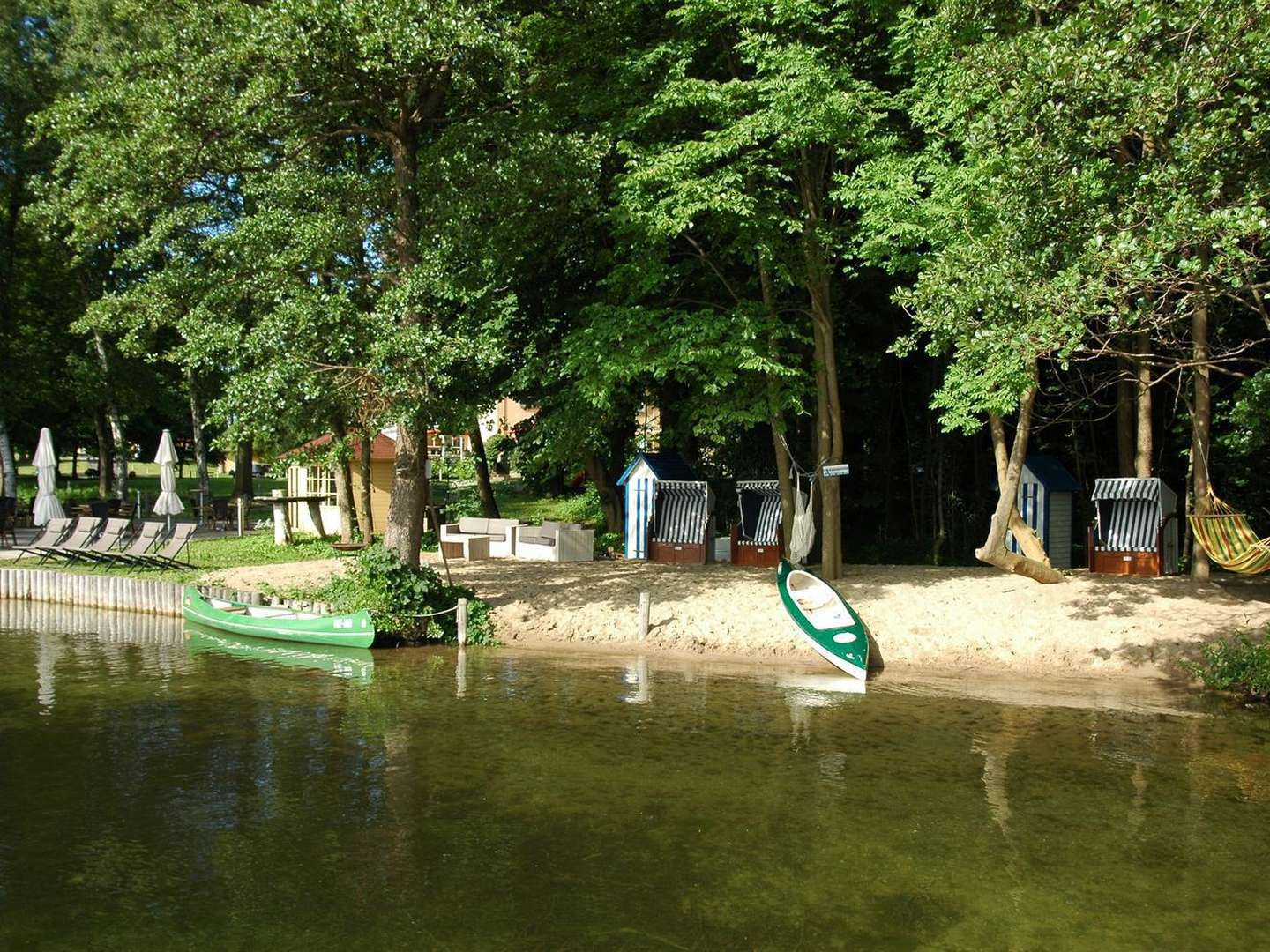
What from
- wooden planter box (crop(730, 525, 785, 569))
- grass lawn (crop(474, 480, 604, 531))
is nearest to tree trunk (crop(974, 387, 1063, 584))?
wooden planter box (crop(730, 525, 785, 569))

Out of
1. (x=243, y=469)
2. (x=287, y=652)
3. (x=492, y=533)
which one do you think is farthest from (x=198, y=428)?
(x=287, y=652)

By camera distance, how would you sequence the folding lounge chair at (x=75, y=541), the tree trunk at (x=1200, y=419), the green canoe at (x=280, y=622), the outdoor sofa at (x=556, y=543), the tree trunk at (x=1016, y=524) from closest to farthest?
the tree trunk at (x=1200, y=419) < the green canoe at (x=280, y=622) < the tree trunk at (x=1016, y=524) < the outdoor sofa at (x=556, y=543) < the folding lounge chair at (x=75, y=541)

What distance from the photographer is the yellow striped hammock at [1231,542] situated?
46.7 feet

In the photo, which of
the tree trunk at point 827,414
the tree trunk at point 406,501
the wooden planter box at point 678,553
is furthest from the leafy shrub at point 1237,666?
the tree trunk at point 406,501

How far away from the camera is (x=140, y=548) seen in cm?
2292

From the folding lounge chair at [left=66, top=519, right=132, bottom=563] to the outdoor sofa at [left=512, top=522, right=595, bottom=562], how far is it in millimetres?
8130

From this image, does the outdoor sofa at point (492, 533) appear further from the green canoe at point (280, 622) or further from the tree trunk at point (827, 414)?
the tree trunk at point (827, 414)

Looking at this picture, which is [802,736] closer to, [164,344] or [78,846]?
[78,846]

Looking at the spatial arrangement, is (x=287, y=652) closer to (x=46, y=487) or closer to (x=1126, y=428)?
(x=46, y=487)

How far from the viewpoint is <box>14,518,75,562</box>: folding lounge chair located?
76.2 ft

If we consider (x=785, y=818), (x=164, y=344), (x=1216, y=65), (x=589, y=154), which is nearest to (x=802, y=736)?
(x=785, y=818)

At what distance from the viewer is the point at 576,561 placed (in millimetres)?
22469

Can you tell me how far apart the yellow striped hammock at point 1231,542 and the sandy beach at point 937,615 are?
41.4 inches

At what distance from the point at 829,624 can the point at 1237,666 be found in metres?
5.04
